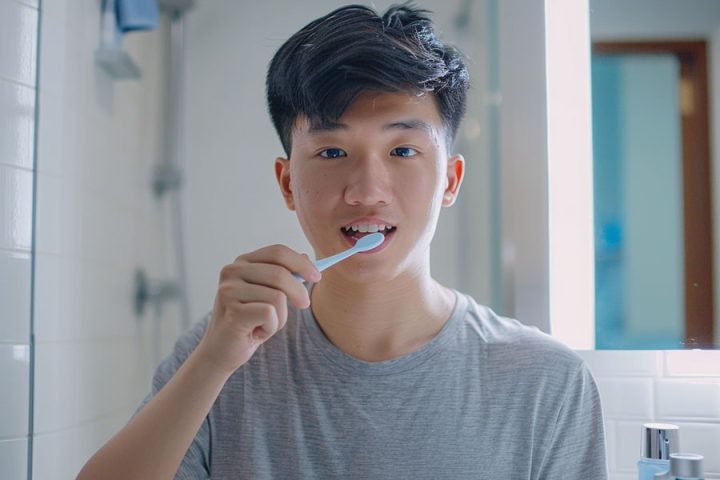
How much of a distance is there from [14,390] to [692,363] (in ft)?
2.97

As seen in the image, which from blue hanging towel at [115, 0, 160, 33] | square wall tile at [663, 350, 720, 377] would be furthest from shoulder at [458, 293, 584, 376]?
blue hanging towel at [115, 0, 160, 33]

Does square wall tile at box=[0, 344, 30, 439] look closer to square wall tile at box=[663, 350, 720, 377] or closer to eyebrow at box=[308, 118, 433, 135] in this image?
eyebrow at box=[308, 118, 433, 135]

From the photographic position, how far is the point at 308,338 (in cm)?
83

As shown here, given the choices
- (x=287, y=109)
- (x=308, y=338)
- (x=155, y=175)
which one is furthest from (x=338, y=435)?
(x=155, y=175)

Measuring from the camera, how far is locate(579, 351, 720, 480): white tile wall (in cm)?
97

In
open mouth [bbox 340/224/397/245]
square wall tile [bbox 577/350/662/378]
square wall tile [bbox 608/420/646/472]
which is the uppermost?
open mouth [bbox 340/224/397/245]

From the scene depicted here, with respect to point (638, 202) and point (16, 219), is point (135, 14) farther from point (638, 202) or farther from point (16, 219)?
point (638, 202)

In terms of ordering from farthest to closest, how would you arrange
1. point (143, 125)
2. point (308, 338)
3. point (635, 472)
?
point (143, 125), point (635, 472), point (308, 338)

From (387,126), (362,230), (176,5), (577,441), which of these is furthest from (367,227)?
(176,5)

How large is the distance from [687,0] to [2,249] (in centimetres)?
99

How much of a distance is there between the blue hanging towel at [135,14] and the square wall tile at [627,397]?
3.07 ft

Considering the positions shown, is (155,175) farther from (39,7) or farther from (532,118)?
(532,118)

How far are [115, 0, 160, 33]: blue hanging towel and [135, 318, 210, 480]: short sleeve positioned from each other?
588 millimetres

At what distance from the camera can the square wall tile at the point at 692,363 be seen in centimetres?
97
